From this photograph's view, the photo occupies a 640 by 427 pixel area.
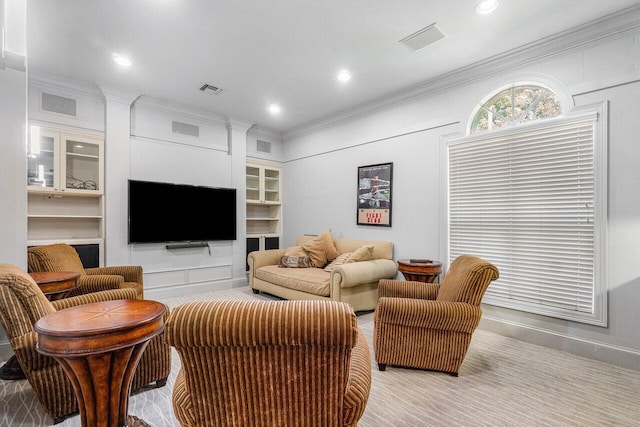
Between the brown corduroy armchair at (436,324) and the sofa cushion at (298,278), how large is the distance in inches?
52.6

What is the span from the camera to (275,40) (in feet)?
9.59

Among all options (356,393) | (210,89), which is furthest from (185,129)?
(356,393)

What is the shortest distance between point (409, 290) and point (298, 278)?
1607 mm

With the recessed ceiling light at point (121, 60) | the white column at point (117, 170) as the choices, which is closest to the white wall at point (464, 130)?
the white column at point (117, 170)

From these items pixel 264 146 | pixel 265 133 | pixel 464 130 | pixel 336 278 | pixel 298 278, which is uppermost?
pixel 265 133

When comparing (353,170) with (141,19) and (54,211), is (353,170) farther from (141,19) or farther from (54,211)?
(54,211)

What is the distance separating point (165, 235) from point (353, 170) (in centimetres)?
298

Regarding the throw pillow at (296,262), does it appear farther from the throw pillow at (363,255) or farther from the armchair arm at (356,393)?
the armchair arm at (356,393)

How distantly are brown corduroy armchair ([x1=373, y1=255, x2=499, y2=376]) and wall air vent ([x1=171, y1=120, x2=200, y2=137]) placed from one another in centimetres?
407

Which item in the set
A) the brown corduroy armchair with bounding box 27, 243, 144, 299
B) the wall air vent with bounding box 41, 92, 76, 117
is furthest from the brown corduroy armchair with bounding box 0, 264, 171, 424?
the wall air vent with bounding box 41, 92, 76, 117

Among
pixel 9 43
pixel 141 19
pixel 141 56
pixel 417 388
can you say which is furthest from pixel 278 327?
pixel 141 56

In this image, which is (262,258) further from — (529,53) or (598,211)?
(529,53)

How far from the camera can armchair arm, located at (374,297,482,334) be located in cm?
217

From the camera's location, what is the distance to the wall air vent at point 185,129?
4664 mm
